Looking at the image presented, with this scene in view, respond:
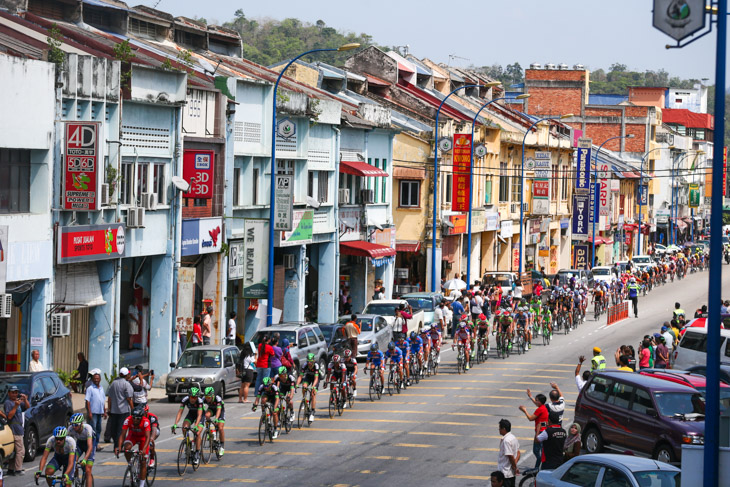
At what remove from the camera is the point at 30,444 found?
21781 mm

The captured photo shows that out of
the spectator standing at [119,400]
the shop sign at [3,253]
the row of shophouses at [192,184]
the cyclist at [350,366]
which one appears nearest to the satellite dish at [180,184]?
the row of shophouses at [192,184]

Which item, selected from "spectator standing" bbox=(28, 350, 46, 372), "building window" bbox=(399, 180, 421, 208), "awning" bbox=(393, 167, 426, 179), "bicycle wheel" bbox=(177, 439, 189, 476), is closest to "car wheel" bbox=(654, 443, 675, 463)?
"bicycle wheel" bbox=(177, 439, 189, 476)

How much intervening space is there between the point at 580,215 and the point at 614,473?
61.9 metres

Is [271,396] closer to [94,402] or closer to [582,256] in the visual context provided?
[94,402]

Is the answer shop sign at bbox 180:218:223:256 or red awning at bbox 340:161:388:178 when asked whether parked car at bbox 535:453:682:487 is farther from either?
red awning at bbox 340:161:388:178

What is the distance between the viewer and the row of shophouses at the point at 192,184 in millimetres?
27906

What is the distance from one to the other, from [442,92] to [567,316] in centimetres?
3312

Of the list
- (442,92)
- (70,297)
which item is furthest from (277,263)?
(442,92)

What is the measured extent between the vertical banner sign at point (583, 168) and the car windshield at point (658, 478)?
61.5 m

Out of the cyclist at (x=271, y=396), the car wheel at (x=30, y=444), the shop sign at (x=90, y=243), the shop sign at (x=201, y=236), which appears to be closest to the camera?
the car wheel at (x=30, y=444)

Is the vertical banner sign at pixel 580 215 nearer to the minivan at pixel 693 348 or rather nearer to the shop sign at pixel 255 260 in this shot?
the shop sign at pixel 255 260

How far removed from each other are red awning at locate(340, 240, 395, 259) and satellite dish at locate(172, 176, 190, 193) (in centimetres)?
1512

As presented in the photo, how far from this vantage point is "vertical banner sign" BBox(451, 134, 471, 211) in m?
56.7

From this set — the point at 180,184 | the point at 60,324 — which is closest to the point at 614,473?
the point at 60,324
